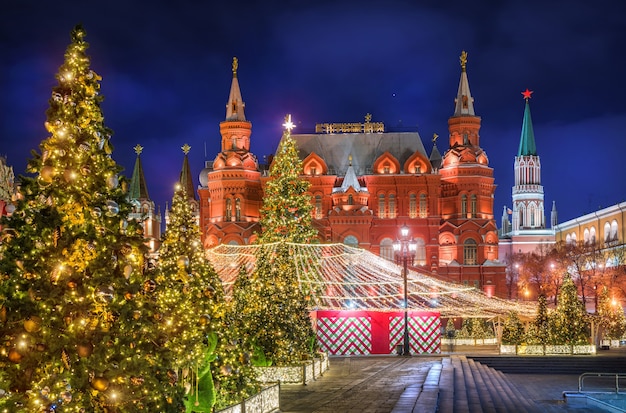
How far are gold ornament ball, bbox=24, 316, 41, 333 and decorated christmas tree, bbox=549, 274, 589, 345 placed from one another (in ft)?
103

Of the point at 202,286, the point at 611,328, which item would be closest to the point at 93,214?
the point at 202,286

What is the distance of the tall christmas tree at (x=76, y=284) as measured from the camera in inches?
376

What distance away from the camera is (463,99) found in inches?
3088

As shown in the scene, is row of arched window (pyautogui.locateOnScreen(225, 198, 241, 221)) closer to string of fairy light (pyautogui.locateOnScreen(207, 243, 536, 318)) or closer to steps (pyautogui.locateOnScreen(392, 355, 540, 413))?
string of fairy light (pyautogui.locateOnScreen(207, 243, 536, 318))

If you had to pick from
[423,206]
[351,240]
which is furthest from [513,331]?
[423,206]

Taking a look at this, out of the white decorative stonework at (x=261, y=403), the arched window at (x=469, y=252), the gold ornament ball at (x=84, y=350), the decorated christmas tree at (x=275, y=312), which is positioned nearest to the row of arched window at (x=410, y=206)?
the arched window at (x=469, y=252)

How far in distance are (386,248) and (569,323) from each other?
123 feet

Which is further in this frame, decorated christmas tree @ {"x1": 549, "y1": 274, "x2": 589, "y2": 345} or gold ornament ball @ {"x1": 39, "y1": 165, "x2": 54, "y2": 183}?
decorated christmas tree @ {"x1": 549, "y1": 274, "x2": 589, "y2": 345}

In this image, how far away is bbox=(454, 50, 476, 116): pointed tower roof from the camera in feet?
256

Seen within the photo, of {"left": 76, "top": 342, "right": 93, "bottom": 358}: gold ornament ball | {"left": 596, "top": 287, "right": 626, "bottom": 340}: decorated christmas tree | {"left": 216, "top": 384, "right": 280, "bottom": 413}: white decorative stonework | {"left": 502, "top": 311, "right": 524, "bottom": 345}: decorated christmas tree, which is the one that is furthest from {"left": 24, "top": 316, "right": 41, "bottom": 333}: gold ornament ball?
{"left": 596, "top": 287, "right": 626, "bottom": 340}: decorated christmas tree

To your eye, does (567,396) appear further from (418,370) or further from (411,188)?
(411,188)

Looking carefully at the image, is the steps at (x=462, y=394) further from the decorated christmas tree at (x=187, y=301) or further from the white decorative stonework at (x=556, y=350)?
the white decorative stonework at (x=556, y=350)

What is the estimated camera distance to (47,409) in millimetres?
9492

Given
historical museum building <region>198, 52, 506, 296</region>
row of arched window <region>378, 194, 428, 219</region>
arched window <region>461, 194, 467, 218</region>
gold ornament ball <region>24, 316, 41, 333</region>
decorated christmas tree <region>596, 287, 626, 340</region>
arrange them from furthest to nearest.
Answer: arched window <region>461, 194, 467, 218</region>
row of arched window <region>378, 194, 428, 219</region>
historical museum building <region>198, 52, 506, 296</region>
decorated christmas tree <region>596, 287, 626, 340</region>
gold ornament ball <region>24, 316, 41, 333</region>
